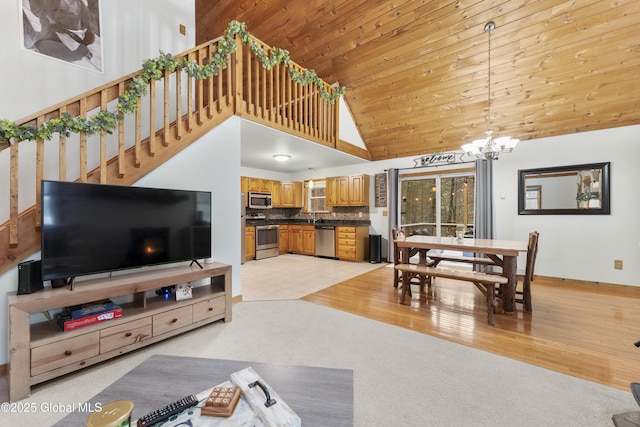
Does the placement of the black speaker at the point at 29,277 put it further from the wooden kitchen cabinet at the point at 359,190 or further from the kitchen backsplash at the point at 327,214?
the wooden kitchen cabinet at the point at 359,190

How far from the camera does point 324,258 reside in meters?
6.98

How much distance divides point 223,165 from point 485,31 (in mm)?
3992

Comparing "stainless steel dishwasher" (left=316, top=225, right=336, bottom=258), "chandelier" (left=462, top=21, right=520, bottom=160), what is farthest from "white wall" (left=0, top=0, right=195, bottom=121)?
"stainless steel dishwasher" (left=316, top=225, right=336, bottom=258)

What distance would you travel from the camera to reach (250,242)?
6.65m

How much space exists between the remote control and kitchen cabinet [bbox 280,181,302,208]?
6874 millimetres

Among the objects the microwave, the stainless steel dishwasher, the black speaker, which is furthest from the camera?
the microwave

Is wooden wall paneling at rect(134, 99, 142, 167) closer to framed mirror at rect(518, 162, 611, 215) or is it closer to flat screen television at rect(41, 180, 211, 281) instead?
flat screen television at rect(41, 180, 211, 281)

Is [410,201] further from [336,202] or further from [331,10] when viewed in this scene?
[331,10]

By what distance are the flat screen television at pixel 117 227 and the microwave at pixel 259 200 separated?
3.93m

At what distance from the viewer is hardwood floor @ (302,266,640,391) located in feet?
7.22

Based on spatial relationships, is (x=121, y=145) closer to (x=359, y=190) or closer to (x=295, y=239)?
(x=359, y=190)

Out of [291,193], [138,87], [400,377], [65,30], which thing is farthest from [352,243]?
[65,30]

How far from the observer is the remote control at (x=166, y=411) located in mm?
921

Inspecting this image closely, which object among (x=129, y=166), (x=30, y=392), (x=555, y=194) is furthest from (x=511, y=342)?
(x=129, y=166)
